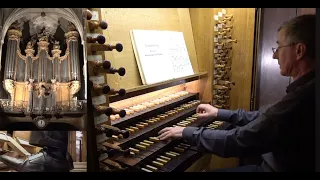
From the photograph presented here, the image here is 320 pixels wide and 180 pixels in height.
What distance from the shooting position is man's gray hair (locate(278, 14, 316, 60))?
117 cm

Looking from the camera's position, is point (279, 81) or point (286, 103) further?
point (279, 81)

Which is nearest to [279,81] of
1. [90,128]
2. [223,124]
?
[223,124]

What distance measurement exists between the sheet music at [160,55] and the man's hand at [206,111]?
30cm

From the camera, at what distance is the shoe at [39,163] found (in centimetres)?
124

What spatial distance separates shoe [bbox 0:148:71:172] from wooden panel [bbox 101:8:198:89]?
50 cm

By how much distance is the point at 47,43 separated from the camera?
119 centimetres

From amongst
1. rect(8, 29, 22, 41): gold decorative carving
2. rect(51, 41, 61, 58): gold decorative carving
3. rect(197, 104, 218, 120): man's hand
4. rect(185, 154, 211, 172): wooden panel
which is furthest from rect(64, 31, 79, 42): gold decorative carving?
rect(185, 154, 211, 172): wooden panel

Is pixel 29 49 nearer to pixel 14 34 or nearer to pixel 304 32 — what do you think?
pixel 14 34

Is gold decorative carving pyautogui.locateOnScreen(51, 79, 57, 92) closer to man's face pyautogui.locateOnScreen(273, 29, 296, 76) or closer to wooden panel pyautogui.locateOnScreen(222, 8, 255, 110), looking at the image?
man's face pyautogui.locateOnScreen(273, 29, 296, 76)

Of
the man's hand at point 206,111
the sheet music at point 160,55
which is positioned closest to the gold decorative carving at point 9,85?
the sheet music at point 160,55

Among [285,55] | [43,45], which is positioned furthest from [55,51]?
[285,55]

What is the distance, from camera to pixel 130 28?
176 cm

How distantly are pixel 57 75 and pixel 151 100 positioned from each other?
88 cm
